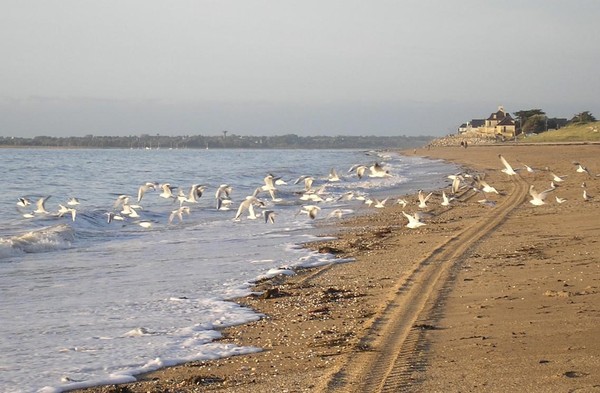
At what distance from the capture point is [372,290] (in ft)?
30.5

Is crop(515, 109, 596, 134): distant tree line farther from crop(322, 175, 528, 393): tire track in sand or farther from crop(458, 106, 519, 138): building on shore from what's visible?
crop(322, 175, 528, 393): tire track in sand

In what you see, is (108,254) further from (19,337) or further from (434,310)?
(434,310)

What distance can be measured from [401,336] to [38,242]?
998 centimetres

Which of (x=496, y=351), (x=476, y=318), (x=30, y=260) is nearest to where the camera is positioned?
(x=496, y=351)

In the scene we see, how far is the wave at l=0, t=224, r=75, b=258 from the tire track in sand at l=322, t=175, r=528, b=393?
707 centimetres

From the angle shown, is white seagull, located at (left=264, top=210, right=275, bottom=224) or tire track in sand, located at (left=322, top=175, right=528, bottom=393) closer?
tire track in sand, located at (left=322, top=175, right=528, bottom=393)

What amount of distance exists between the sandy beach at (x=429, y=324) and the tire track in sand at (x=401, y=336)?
1cm

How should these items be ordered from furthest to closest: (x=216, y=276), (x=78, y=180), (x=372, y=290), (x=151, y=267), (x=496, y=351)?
1. (x=78, y=180)
2. (x=151, y=267)
3. (x=216, y=276)
4. (x=372, y=290)
5. (x=496, y=351)

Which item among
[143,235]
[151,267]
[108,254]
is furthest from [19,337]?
[143,235]

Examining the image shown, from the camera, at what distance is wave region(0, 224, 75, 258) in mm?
14273

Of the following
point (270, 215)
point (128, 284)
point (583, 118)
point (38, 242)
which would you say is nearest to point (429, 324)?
point (128, 284)

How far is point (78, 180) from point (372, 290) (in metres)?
33.6

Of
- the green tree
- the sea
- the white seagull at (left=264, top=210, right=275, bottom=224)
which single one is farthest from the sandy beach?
the green tree

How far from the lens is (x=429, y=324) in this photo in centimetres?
718
